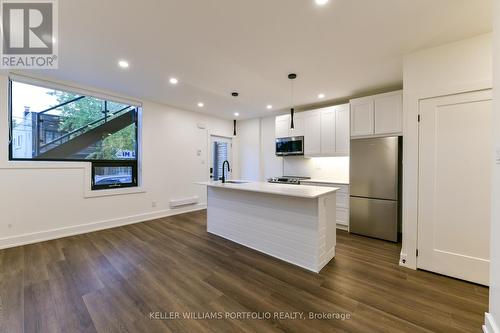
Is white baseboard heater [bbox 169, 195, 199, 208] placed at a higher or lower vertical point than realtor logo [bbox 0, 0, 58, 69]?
lower

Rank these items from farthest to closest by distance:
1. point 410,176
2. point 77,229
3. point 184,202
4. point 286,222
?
point 184,202 → point 77,229 → point 286,222 → point 410,176

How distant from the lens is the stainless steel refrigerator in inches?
135

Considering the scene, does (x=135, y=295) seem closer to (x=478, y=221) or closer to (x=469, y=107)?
(x=478, y=221)

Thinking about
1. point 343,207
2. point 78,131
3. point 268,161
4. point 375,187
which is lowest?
point 343,207

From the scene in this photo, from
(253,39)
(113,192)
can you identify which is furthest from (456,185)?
(113,192)

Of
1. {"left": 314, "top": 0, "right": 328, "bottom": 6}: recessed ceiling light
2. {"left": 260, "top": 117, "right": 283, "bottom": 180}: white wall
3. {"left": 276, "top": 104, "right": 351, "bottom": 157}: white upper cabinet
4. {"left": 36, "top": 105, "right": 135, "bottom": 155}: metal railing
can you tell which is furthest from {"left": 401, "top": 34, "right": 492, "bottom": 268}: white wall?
{"left": 36, "top": 105, "right": 135, "bottom": 155}: metal railing

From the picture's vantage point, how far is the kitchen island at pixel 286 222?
2537 millimetres

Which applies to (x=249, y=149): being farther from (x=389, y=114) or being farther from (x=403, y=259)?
(x=403, y=259)

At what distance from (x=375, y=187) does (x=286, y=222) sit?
1938mm

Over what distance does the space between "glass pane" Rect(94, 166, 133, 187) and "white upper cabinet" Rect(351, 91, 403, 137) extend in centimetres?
485

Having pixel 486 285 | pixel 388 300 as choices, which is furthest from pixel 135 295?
pixel 486 285

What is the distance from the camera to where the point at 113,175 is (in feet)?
14.4

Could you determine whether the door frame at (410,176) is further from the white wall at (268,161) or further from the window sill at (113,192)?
the window sill at (113,192)

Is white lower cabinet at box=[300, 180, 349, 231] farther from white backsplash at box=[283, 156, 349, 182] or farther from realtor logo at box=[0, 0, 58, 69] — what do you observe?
realtor logo at box=[0, 0, 58, 69]
